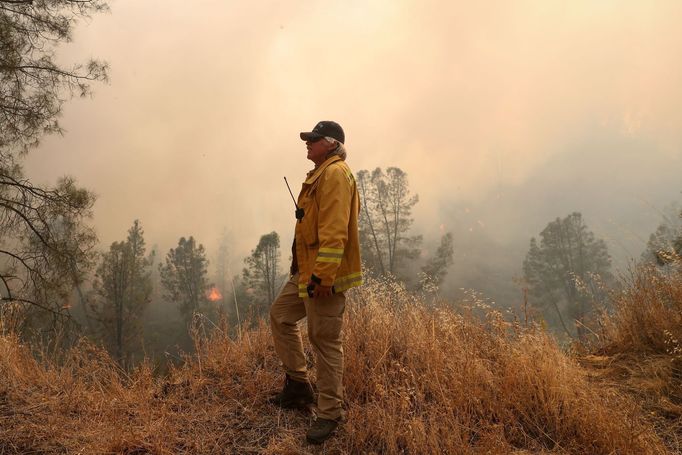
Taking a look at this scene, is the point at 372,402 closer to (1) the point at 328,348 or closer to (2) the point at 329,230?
(1) the point at 328,348

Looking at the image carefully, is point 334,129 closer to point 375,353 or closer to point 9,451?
point 375,353

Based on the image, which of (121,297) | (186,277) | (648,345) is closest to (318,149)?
(648,345)

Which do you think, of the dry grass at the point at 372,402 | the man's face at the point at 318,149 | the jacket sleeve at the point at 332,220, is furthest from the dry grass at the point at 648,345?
the man's face at the point at 318,149

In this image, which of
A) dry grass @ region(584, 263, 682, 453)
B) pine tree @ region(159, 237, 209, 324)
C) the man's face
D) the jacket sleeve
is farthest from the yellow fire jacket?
pine tree @ region(159, 237, 209, 324)

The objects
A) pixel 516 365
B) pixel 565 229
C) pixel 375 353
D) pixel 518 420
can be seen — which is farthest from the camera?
pixel 565 229

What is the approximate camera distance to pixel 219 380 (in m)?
3.59

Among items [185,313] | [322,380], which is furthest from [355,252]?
[185,313]

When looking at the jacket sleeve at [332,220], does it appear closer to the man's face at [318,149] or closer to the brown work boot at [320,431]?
the man's face at [318,149]

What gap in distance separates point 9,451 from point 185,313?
1457 inches

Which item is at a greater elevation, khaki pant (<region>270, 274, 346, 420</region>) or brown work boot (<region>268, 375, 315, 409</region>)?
khaki pant (<region>270, 274, 346, 420</region>)

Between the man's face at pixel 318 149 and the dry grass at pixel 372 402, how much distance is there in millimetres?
1791

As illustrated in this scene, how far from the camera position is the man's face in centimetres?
291

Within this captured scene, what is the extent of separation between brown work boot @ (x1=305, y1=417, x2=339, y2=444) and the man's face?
192 cm

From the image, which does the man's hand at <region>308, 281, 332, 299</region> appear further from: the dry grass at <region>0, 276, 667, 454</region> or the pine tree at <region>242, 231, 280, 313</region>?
the pine tree at <region>242, 231, 280, 313</region>
